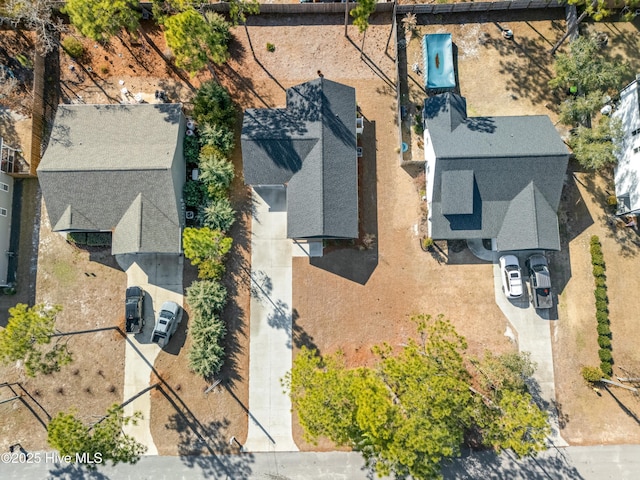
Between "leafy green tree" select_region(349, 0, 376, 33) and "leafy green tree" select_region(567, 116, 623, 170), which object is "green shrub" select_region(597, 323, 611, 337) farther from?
"leafy green tree" select_region(349, 0, 376, 33)

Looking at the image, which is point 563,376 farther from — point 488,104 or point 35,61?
point 35,61

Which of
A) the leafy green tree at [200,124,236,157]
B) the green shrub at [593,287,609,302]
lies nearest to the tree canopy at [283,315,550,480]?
the green shrub at [593,287,609,302]

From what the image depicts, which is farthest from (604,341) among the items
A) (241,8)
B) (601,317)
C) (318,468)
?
(241,8)

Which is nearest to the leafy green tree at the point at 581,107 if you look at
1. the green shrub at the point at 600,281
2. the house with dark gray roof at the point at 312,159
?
the green shrub at the point at 600,281

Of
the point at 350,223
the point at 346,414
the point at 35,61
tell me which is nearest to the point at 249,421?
the point at 346,414

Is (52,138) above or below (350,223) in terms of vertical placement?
above
